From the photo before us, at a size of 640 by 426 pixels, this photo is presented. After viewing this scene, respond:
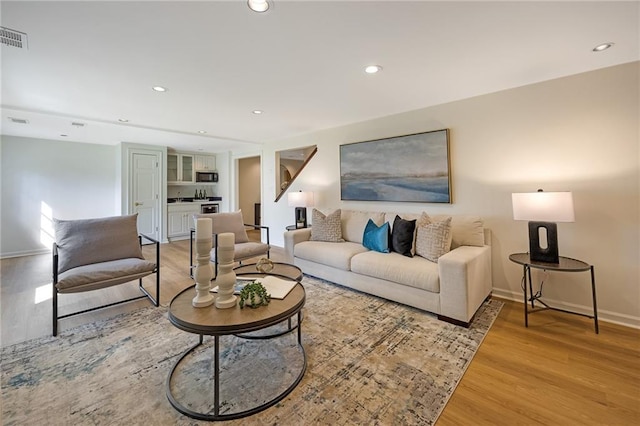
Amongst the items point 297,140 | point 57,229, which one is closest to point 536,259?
point 297,140

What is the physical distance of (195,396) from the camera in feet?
5.09

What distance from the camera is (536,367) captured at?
1.81m

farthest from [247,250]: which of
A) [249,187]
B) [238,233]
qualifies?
[249,187]

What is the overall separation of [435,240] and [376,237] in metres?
0.69

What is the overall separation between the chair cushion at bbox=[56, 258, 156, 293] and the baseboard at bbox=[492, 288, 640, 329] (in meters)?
3.83

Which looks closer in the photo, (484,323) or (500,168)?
(484,323)

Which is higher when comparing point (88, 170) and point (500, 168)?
point (88, 170)

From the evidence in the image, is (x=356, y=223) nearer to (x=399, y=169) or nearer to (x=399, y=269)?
(x=399, y=169)

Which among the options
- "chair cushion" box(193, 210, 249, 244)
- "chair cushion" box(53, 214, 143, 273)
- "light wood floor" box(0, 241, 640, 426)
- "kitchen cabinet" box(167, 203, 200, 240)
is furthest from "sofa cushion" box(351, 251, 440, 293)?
"kitchen cabinet" box(167, 203, 200, 240)

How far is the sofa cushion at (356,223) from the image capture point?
361 centimetres

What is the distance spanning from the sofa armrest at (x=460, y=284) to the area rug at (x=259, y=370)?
145 mm

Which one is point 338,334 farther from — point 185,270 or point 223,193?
point 223,193

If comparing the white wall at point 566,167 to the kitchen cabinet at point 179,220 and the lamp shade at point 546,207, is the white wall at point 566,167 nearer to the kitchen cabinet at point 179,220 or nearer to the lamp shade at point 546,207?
the lamp shade at point 546,207

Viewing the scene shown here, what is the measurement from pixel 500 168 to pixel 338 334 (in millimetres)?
2460
